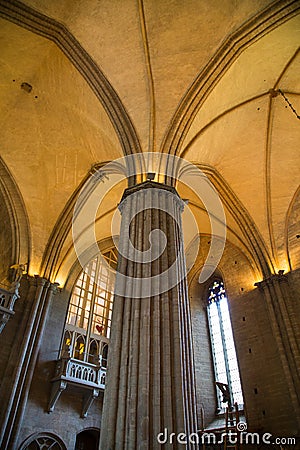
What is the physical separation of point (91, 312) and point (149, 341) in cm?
812

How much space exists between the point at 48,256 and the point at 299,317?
29.5 feet

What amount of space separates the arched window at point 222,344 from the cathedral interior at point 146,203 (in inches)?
2.4

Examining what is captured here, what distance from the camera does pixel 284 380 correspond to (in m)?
10.2

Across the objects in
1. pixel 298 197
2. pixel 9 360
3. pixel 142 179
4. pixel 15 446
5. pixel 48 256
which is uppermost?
pixel 298 197

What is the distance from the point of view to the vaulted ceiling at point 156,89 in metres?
9.41

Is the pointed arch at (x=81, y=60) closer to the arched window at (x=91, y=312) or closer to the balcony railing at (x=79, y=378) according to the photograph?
the arched window at (x=91, y=312)

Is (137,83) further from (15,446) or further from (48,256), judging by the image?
(15,446)

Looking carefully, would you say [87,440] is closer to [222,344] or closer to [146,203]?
[222,344]

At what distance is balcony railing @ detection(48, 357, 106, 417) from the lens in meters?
10.6

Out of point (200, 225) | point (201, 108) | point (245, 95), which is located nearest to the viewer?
point (201, 108)

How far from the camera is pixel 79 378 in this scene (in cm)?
1109

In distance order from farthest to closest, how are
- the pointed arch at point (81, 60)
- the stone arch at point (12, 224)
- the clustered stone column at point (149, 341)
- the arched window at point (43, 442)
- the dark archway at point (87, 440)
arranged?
the stone arch at point (12, 224), the dark archway at point (87, 440), the arched window at point (43, 442), the pointed arch at point (81, 60), the clustered stone column at point (149, 341)

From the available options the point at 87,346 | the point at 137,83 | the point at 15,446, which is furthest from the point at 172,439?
the point at 137,83

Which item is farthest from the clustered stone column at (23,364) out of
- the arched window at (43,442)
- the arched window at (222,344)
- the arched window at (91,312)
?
the arched window at (222,344)
